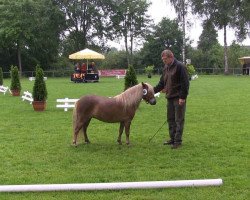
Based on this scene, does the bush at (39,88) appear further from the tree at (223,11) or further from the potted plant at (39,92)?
the tree at (223,11)

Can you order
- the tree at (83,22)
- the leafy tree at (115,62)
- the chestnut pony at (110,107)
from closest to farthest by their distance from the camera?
the chestnut pony at (110,107) → the tree at (83,22) → the leafy tree at (115,62)

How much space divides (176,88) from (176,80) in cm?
16

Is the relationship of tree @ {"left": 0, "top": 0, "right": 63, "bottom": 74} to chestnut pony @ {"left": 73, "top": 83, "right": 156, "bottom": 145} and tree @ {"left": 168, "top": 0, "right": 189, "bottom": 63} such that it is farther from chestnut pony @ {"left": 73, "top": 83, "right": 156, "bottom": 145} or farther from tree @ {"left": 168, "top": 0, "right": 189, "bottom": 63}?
chestnut pony @ {"left": 73, "top": 83, "right": 156, "bottom": 145}

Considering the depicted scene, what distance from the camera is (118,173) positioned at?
20.7 ft

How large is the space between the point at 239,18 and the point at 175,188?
152 ft

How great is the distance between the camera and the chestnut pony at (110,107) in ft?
27.0

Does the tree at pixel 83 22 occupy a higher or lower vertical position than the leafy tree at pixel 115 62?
higher

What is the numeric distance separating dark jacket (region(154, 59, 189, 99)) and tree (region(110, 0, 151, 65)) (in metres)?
52.6

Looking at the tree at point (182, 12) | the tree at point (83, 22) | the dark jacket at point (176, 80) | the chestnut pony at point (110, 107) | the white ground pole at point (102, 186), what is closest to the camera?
the white ground pole at point (102, 186)

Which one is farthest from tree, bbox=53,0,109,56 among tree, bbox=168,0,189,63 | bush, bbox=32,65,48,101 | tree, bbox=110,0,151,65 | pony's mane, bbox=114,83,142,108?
pony's mane, bbox=114,83,142,108

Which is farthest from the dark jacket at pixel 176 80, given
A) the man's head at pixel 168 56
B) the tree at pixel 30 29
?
the tree at pixel 30 29

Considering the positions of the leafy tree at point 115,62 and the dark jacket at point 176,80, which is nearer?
the dark jacket at point 176,80

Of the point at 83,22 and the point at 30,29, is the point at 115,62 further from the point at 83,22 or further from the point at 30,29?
the point at 30,29

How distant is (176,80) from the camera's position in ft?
27.2
